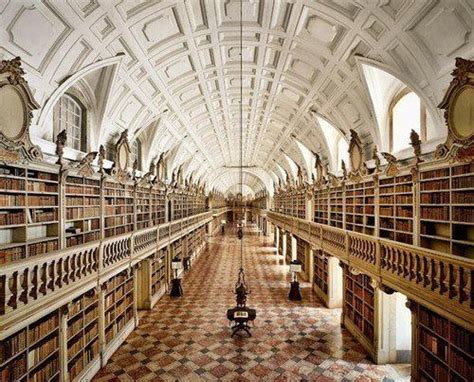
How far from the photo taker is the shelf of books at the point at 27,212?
4586 mm

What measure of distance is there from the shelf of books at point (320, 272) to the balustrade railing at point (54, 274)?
744cm

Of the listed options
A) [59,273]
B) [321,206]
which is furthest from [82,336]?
[321,206]

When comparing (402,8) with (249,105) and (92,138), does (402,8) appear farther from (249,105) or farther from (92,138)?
(249,105)

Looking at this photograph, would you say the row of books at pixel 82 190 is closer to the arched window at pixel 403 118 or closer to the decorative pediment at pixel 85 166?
the decorative pediment at pixel 85 166

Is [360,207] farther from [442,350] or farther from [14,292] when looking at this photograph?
[14,292]

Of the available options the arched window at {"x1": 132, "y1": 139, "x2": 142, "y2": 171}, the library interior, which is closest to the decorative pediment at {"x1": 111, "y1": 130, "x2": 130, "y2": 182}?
the library interior

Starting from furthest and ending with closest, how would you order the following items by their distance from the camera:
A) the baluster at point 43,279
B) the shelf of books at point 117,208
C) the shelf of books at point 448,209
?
the shelf of books at point 117,208 < the shelf of books at point 448,209 < the baluster at point 43,279

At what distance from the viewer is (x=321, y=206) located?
13242 mm

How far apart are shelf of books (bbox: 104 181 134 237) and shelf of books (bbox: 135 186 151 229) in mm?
582

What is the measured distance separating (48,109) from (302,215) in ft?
48.7

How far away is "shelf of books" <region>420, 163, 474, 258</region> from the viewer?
15.3 ft

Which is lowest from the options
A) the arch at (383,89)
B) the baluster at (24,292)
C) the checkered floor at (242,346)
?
the checkered floor at (242,346)

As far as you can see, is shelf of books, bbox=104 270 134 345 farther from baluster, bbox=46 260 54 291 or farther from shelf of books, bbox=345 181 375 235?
shelf of books, bbox=345 181 375 235

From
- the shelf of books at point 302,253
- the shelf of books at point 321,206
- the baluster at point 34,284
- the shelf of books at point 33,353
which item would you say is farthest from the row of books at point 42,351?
the shelf of books at point 302,253
